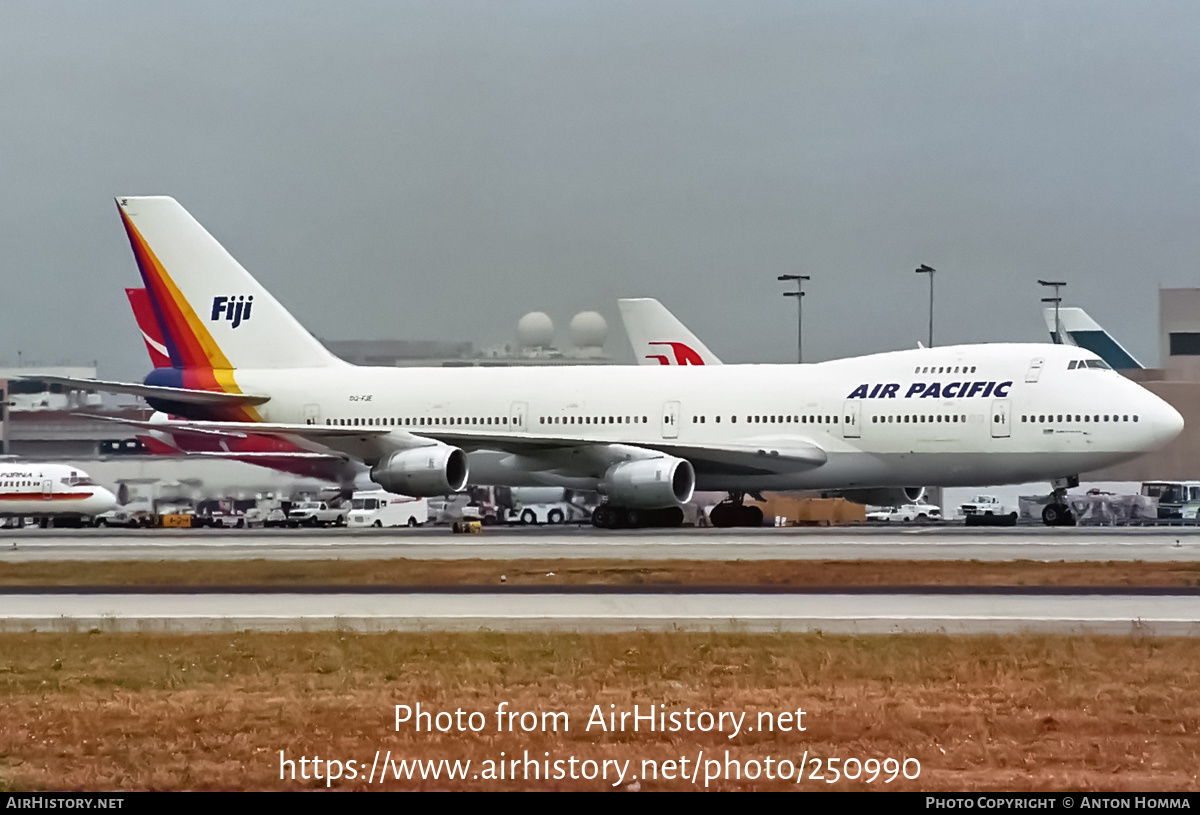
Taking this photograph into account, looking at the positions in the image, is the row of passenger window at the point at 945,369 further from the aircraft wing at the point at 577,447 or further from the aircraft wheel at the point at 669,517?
the aircraft wheel at the point at 669,517

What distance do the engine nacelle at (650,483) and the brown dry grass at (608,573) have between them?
35.4ft

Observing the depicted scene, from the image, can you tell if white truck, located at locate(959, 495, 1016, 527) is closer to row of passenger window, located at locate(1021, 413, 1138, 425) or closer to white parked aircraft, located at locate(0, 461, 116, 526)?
row of passenger window, located at locate(1021, 413, 1138, 425)

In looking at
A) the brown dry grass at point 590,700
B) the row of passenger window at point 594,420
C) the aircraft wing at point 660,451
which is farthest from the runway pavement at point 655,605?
the row of passenger window at point 594,420

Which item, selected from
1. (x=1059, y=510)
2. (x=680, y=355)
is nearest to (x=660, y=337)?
(x=680, y=355)

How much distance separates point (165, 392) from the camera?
47.3 metres

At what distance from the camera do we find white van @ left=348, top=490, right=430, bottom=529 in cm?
6041

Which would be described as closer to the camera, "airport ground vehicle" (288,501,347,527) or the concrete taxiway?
the concrete taxiway

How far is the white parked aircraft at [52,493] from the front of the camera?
58156 mm

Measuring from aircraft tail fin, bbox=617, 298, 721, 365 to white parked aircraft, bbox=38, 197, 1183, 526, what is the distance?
15.7 metres

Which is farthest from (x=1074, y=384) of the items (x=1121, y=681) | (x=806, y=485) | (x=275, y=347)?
(x=1121, y=681)

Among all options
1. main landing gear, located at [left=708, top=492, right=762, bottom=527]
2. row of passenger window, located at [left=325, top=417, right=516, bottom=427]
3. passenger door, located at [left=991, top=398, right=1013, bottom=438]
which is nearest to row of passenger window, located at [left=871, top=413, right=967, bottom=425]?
passenger door, located at [left=991, top=398, right=1013, bottom=438]

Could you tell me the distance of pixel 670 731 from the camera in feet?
40.8
